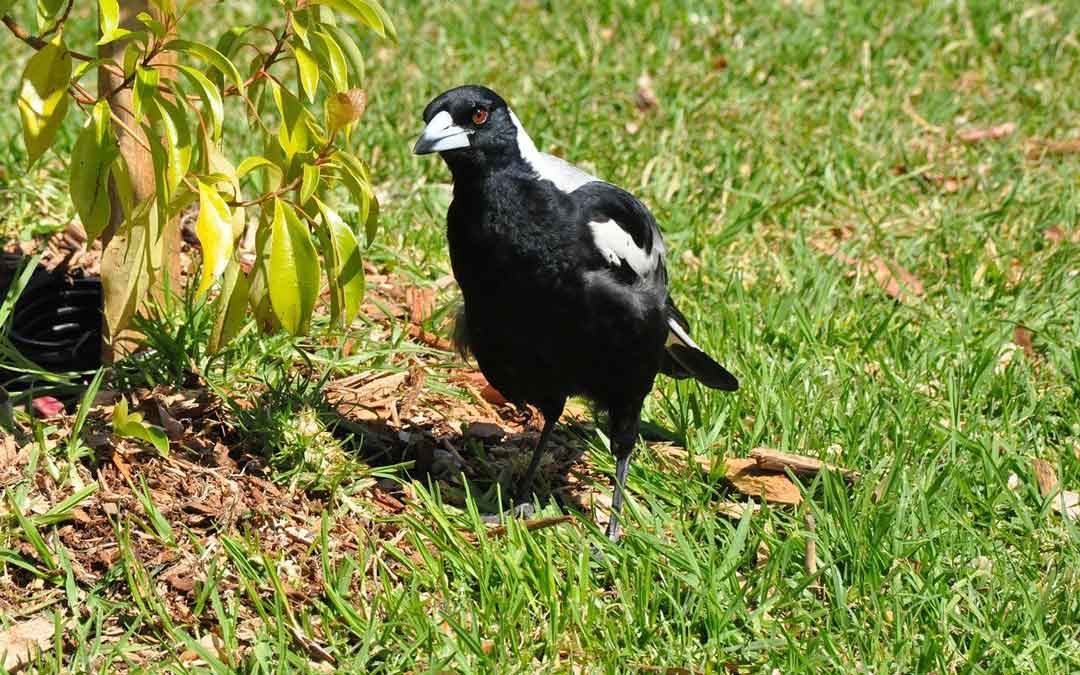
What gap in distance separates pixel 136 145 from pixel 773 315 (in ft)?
6.86

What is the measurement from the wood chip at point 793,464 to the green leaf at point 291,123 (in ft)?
4.88

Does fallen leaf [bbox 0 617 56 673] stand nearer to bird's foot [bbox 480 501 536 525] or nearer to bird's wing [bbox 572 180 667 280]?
bird's foot [bbox 480 501 536 525]

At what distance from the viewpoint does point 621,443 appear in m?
3.52

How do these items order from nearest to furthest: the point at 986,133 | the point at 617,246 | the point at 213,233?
the point at 213,233
the point at 617,246
the point at 986,133

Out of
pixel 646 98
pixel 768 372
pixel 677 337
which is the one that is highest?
pixel 646 98

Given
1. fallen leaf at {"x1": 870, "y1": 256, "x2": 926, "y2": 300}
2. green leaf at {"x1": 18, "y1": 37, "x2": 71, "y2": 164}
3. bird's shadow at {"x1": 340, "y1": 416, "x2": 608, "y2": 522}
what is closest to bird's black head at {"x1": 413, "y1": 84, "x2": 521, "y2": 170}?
bird's shadow at {"x1": 340, "y1": 416, "x2": 608, "y2": 522}

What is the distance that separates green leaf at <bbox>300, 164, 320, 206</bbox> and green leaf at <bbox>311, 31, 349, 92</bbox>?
0.17m

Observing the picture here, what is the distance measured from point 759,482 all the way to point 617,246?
751 mm

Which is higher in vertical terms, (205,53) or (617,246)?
(205,53)

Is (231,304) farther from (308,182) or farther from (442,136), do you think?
(442,136)

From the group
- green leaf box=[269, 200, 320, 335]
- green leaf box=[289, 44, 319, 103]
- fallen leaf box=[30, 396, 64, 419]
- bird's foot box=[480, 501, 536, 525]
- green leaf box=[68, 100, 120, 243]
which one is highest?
green leaf box=[289, 44, 319, 103]

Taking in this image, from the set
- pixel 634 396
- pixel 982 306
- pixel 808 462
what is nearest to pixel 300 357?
pixel 634 396

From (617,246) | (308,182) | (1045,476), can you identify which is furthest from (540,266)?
(1045,476)

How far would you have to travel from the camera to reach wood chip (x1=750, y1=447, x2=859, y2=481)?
357 cm
